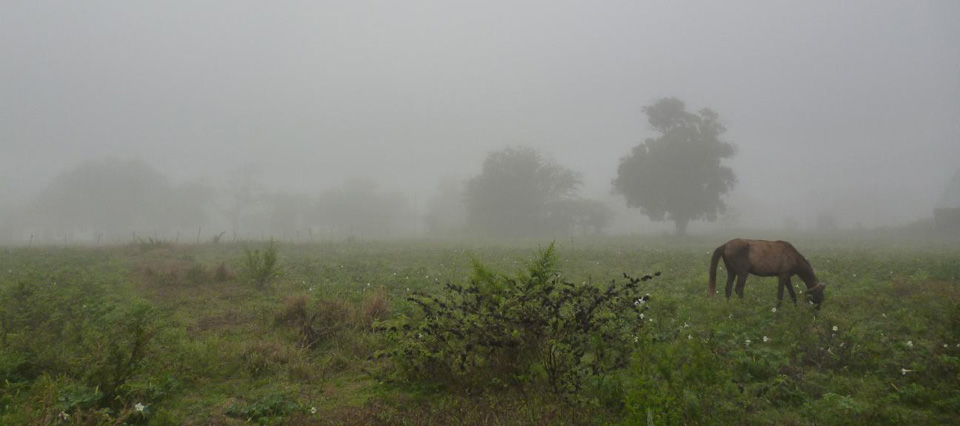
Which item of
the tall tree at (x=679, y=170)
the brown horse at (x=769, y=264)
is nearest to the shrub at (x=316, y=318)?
the brown horse at (x=769, y=264)

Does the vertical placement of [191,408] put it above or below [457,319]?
below

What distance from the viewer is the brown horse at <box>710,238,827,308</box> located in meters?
10.2

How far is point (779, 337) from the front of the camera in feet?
25.5

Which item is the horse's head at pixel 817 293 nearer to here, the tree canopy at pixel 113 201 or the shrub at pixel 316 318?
the shrub at pixel 316 318

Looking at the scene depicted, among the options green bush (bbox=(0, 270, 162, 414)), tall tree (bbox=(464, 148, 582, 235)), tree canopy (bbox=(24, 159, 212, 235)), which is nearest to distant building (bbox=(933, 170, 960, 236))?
tall tree (bbox=(464, 148, 582, 235))

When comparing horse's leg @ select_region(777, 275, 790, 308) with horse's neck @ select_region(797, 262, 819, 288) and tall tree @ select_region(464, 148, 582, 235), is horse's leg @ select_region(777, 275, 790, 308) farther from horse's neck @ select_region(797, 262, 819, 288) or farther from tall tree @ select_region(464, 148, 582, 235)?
tall tree @ select_region(464, 148, 582, 235)

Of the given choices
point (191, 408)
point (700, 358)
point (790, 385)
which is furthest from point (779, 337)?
point (191, 408)

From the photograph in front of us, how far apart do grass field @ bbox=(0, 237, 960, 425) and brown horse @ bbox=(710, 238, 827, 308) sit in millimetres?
509

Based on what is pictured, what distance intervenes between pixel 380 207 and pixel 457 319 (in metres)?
81.6

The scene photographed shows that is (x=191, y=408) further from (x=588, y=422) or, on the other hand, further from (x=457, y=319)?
(x=588, y=422)

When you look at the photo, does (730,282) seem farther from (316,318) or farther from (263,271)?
(263,271)

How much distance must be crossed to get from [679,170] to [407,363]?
44.0 metres

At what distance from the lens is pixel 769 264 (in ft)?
34.4

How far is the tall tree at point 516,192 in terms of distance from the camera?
190 feet
